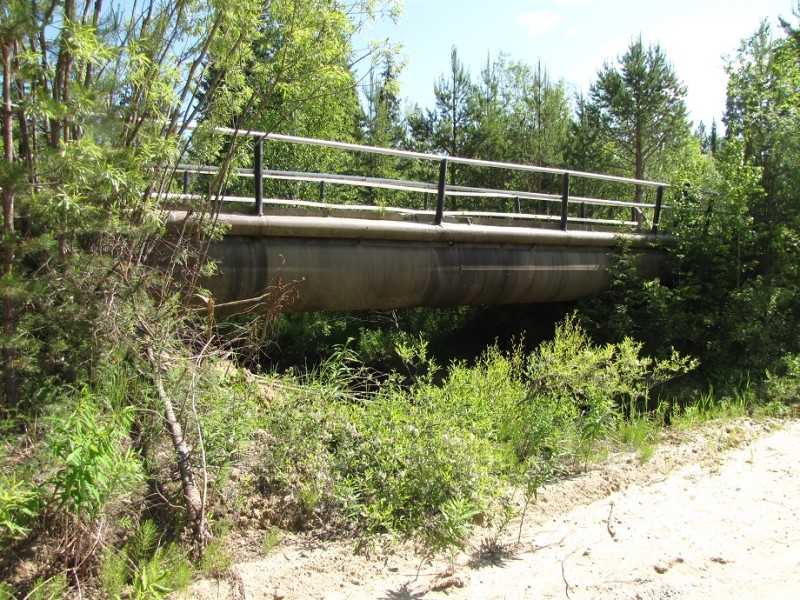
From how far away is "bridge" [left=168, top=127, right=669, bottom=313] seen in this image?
689cm

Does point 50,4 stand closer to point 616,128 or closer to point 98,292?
point 98,292

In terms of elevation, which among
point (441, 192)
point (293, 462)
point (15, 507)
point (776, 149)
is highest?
point (776, 149)

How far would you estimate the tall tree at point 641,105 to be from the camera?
77.7ft

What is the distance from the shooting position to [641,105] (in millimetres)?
24297

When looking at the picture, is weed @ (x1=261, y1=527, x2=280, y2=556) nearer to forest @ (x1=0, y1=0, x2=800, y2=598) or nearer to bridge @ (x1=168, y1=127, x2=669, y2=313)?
forest @ (x1=0, y1=0, x2=800, y2=598)

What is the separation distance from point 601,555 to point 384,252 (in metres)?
4.81

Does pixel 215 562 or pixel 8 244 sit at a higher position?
pixel 8 244

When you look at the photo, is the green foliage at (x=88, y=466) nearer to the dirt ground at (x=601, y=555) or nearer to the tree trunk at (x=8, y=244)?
the dirt ground at (x=601, y=555)

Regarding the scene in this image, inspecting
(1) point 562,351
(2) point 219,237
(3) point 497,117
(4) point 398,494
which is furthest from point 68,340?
(3) point 497,117

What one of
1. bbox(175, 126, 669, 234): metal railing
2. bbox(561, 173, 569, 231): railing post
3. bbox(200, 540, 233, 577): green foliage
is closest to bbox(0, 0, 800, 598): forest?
bbox(200, 540, 233, 577): green foliage

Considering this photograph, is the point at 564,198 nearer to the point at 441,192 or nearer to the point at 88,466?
the point at 441,192

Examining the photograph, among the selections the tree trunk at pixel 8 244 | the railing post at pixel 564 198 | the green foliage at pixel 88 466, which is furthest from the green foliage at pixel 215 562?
the railing post at pixel 564 198

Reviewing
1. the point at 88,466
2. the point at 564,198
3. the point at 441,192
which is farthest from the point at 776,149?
the point at 88,466

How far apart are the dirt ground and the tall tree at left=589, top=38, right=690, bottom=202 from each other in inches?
763
